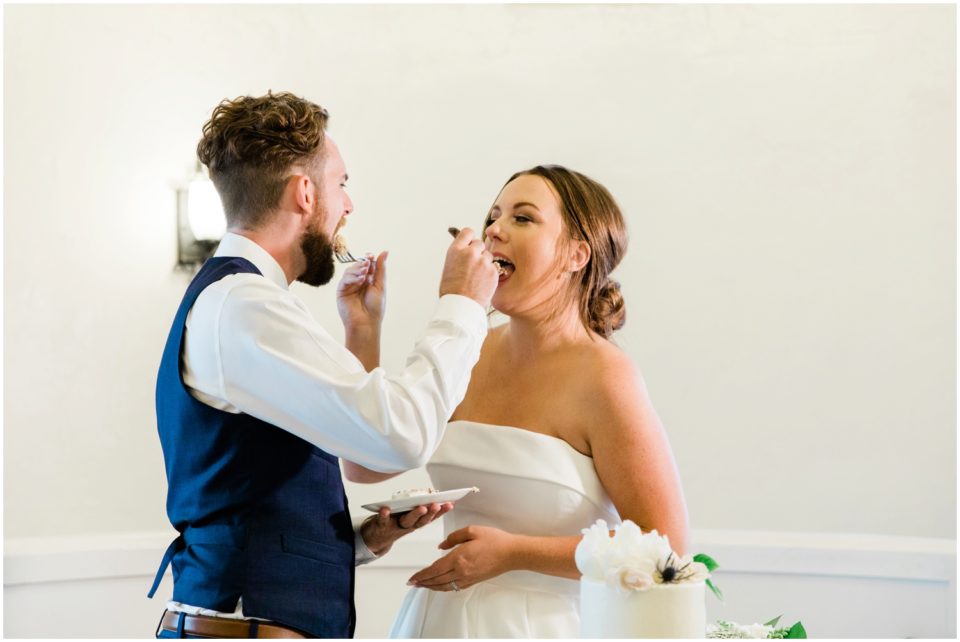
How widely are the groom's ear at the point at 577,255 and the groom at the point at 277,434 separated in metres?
0.46

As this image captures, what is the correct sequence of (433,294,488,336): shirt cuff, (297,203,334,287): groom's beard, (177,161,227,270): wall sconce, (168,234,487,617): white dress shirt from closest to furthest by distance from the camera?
1. (168,234,487,617): white dress shirt
2. (433,294,488,336): shirt cuff
3. (297,203,334,287): groom's beard
4. (177,161,227,270): wall sconce

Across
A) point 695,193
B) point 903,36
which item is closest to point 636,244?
point 695,193

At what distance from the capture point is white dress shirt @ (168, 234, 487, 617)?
1854mm

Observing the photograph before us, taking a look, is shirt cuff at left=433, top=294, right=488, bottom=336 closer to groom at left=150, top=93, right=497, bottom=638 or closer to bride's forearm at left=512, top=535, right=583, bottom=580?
groom at left=150, top=93, right=497, bottom=638

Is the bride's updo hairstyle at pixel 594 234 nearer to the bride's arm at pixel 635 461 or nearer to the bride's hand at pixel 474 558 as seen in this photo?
the bride's arm at pixel 635 461

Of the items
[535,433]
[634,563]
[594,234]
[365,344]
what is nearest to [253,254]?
[365,344]

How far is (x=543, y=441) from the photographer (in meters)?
2.33

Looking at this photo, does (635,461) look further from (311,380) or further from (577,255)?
(311,380)

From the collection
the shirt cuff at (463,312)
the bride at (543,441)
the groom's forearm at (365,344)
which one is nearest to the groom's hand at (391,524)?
the bride at (543,441)

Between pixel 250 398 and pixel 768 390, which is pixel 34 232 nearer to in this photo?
pixel 250 398

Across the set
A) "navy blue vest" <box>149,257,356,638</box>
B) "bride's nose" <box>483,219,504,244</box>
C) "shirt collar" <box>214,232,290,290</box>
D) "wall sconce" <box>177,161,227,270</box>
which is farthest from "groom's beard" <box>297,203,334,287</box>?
"wall sconce" <box>177,161,227,270</box>

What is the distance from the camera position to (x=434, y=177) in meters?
4.57

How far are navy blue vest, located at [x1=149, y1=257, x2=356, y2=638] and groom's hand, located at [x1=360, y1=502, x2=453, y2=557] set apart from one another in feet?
0.40

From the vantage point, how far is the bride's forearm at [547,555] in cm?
217
